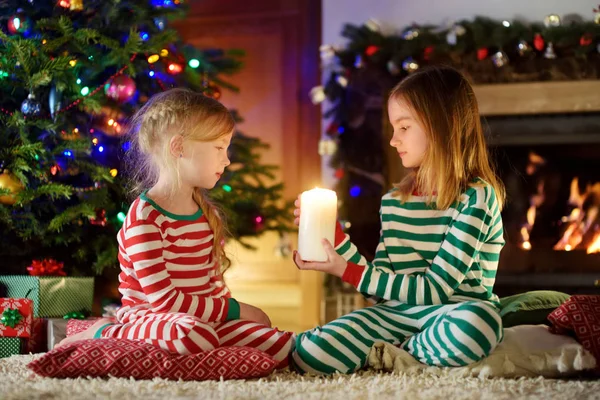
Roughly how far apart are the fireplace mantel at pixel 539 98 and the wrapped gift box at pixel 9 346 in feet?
6.57

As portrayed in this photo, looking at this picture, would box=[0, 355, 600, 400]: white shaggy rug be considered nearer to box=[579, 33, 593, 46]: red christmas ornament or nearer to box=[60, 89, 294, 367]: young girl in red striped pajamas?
box=[60, 89, 294, 367]: young girl in red striped pajamas

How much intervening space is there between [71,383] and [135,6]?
56.0 inches

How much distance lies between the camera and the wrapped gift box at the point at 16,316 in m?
1.96

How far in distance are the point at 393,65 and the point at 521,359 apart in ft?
5.80

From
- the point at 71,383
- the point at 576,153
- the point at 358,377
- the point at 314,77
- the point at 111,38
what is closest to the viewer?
the point at 71,383

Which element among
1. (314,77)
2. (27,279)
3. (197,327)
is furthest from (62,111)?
(314,77)

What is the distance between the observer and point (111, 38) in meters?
2.33

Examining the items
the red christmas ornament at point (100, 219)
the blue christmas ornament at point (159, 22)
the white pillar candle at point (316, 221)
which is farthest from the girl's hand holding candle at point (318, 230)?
the blue christmas ornament at point (159, 22)

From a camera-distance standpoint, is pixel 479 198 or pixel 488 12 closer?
pixel 479 198

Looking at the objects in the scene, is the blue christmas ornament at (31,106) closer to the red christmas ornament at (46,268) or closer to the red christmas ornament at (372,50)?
the red christmas ornament at (46,268)

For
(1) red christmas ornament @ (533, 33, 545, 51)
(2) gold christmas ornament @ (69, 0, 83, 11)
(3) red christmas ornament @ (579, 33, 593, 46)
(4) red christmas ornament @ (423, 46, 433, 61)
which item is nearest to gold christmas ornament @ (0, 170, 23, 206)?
(2) gold christmas ornament @ (69, 0, 83, 11)

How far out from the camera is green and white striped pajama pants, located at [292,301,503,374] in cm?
150

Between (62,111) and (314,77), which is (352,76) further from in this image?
(62,111)

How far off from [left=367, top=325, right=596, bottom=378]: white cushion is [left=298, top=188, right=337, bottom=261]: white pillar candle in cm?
26
